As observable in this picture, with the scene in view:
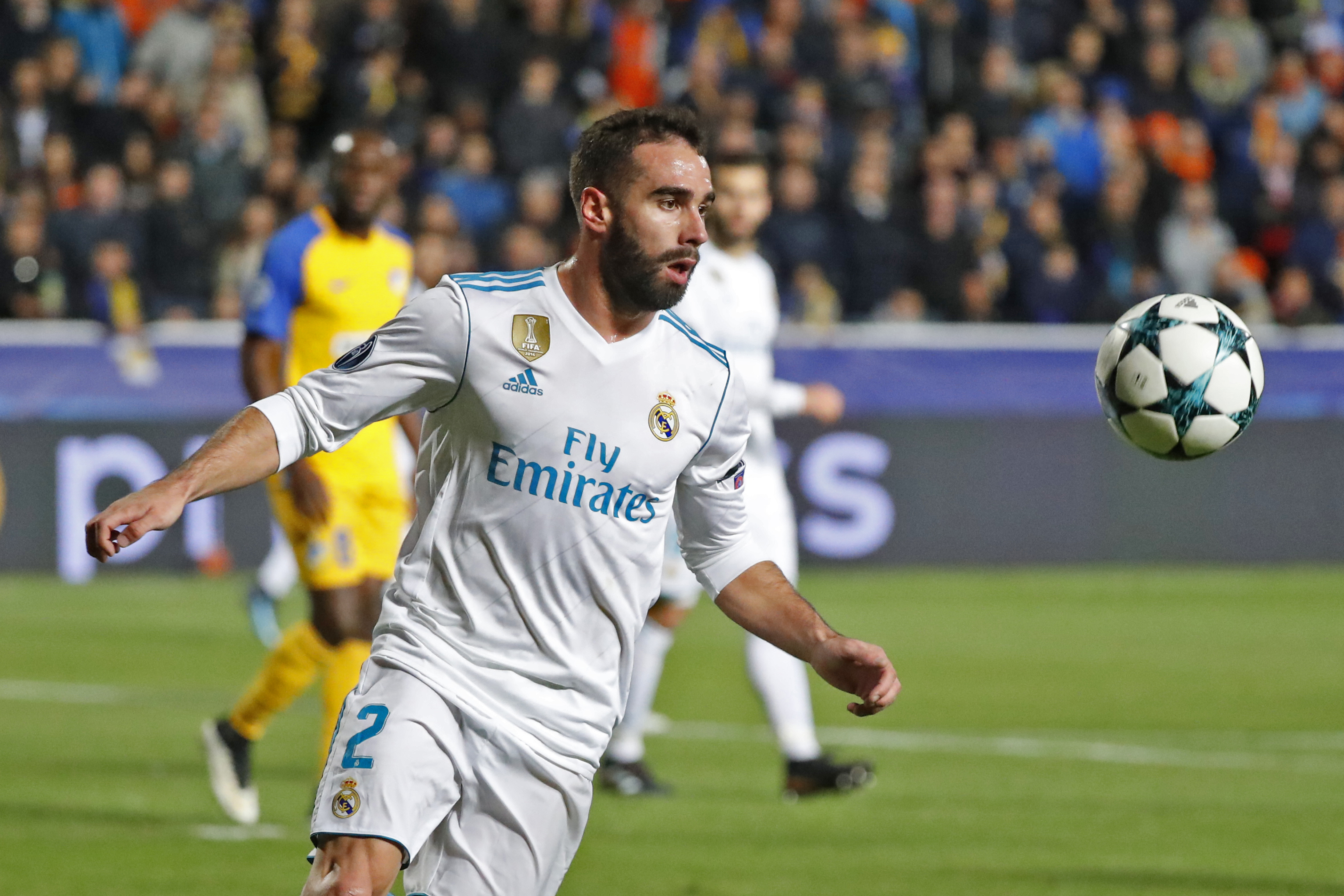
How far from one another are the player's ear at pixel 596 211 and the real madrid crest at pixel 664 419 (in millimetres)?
Answer: 372

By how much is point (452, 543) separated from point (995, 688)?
7415 millimetres

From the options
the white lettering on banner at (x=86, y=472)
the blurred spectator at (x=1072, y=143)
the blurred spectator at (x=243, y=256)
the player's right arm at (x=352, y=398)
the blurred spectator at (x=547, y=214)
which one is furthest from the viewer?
the blurred spectator at (x=1072, y=143)

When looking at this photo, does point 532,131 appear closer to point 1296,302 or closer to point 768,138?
point 768,138

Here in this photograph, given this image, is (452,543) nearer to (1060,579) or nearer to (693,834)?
(693,834)

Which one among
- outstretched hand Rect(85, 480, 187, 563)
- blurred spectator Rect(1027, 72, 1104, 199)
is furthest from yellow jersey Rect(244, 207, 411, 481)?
blurred spectator Rect(1027, 72, 1104, 199)

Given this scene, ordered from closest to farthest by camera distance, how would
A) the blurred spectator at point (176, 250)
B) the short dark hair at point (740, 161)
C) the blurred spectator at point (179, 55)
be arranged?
the short dark hair at point (740, 161)
the blurred spectator at point (176, 250)
the blurred spectator at point (179, 55)

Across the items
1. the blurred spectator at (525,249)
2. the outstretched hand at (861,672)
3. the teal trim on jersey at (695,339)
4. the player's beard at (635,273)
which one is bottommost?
the blurred spectator at (525,249)

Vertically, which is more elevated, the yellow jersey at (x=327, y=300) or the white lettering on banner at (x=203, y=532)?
the yellow jersey at (x=327, y=300)

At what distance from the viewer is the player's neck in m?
4.42

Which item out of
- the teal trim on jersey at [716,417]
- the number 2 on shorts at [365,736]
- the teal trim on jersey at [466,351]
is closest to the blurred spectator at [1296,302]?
the teal trim on jersey at [716,417]

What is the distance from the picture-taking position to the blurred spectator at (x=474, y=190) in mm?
17156

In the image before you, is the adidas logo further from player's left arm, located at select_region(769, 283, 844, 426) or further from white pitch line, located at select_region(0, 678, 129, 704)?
white pitch line, located at select_region(0, 678, 129, 704)

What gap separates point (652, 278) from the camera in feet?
14.2

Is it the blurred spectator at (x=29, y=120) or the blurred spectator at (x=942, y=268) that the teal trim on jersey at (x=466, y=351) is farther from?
Answer: the blurred spectator at (x=942, y=268)
